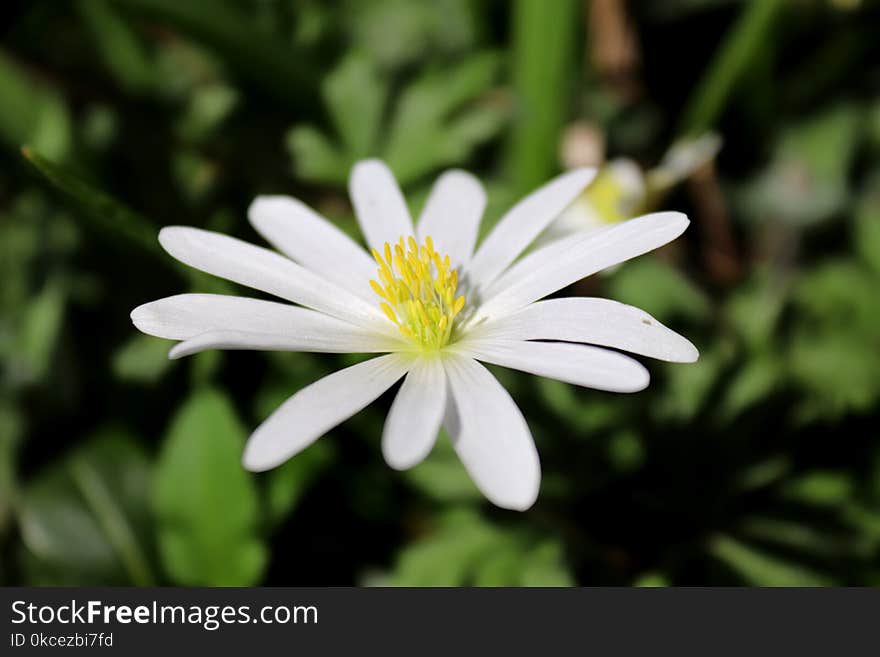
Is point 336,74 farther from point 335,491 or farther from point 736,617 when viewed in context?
point 736,617

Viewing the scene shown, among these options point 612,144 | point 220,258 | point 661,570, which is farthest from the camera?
point 612,144

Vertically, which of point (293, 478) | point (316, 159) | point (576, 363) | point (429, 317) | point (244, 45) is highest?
point (244, 45)

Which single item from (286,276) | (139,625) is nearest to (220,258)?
(286,276)

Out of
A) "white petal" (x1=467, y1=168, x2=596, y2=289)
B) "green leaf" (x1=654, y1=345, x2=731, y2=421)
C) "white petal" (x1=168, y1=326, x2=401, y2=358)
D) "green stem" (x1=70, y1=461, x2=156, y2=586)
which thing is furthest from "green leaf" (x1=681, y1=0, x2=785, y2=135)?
"green stem" (x1=70, y1=461, x2=156, y2=586)

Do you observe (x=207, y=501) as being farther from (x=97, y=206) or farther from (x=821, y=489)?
(x=821, y=489)

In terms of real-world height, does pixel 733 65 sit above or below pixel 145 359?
above

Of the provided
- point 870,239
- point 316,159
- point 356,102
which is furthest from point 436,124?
point 870,239

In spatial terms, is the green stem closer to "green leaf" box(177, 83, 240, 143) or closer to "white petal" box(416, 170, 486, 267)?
"green leaf" box(177, 83, 240, 143)
